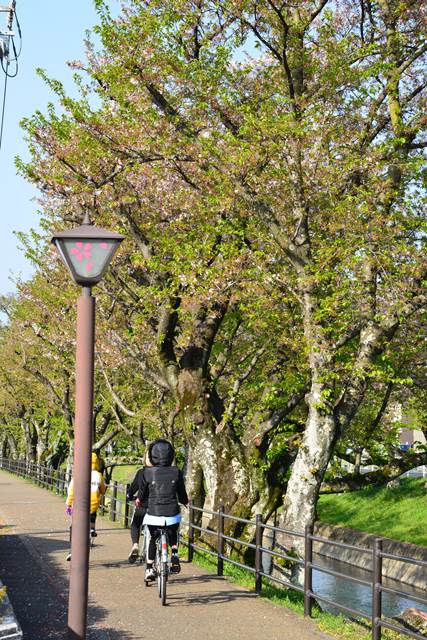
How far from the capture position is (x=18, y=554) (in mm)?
15234

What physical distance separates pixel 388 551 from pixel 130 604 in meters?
20.3

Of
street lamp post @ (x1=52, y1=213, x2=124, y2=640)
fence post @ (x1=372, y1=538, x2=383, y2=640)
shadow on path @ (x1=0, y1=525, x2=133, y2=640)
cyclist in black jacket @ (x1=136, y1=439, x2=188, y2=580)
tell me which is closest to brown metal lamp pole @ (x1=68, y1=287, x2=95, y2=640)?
street lamp post @ (x1=52, y1=213, x2=124, y2=640)

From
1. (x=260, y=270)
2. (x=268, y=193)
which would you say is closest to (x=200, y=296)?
(x=260, y=270)

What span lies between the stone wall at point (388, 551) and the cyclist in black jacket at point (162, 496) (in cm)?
1185

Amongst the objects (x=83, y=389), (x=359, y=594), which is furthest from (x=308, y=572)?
(x=359, y=594)

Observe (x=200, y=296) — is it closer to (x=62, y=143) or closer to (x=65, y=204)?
(x=62, y=143)

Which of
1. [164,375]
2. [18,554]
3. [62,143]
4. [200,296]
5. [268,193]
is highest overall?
[62,143]

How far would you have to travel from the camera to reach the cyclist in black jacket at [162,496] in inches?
424

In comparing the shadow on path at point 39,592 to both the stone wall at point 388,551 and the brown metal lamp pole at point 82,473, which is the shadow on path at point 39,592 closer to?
the brown metal lamp pole at point 82,473

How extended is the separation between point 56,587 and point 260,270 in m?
7.23

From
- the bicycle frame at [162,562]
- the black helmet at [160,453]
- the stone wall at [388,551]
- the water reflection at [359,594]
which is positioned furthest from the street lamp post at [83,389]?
the stone wall at [388,551]

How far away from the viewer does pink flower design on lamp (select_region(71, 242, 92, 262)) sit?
6375 millimetres

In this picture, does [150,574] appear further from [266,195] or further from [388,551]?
[388,551]

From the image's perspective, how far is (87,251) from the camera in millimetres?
6395
